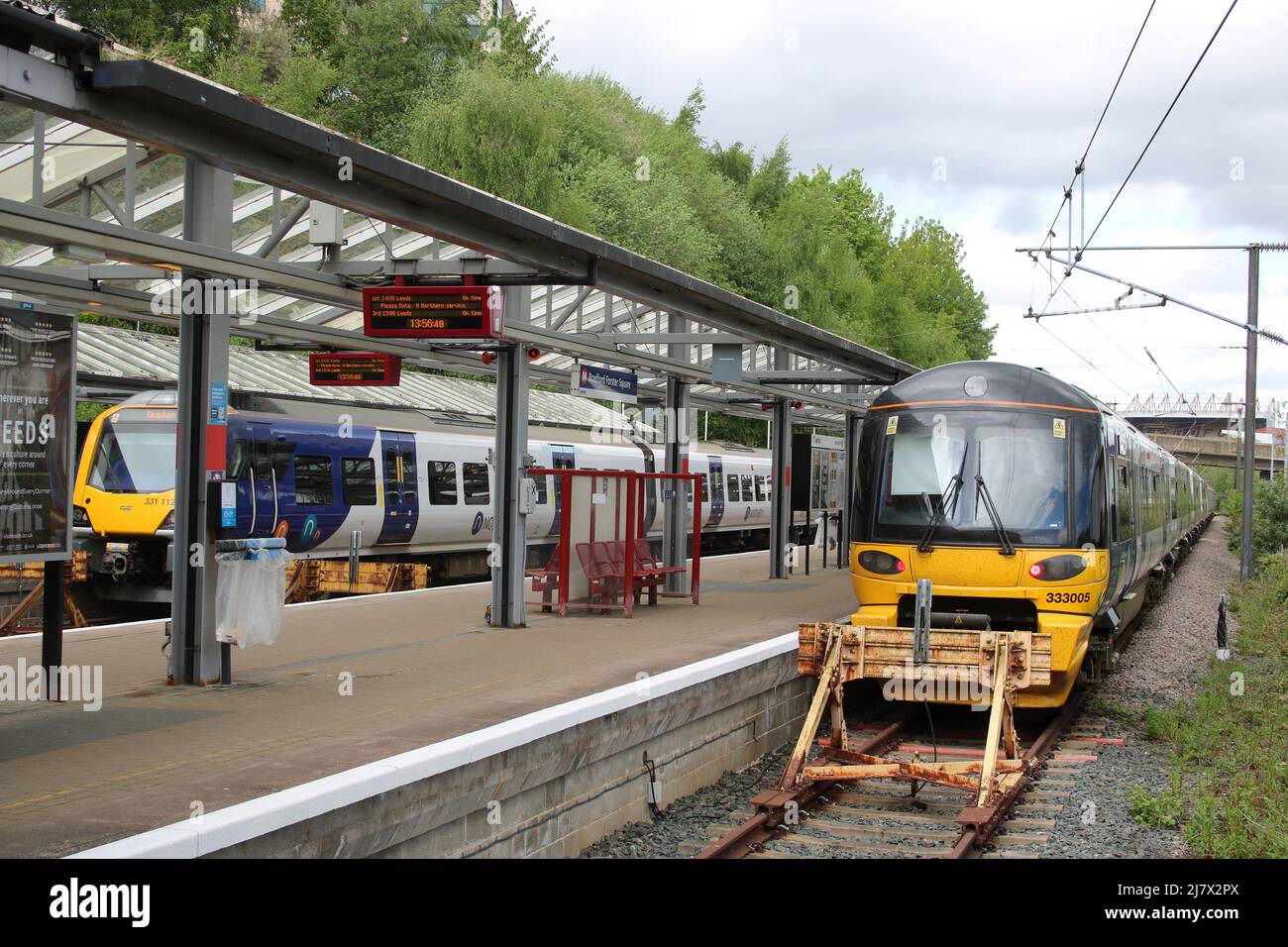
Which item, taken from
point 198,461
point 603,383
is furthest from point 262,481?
point 198,461

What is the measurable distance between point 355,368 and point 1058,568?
716cm

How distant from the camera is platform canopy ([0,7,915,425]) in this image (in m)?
6.16

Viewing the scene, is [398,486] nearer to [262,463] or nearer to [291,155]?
[262,463]

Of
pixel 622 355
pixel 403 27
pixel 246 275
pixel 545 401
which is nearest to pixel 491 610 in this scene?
pixel 622 355

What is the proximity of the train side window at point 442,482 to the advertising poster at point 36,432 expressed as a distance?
45.4ft

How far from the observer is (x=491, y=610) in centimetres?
1385

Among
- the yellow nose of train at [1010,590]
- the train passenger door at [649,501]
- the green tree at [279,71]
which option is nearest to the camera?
the yellow nose of train at [1010,590]

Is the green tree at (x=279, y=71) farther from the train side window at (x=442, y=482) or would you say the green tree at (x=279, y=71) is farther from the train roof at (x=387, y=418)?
the train side window at (x=442, y=482)

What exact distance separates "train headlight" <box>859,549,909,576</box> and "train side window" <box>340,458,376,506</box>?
1043cm

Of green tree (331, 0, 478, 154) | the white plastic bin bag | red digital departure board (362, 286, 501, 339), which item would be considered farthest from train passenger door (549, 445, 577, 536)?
green tree (331, 0, 478, 154)

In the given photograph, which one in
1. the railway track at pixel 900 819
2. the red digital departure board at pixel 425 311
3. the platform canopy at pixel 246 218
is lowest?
the railway track at pixel 900 819

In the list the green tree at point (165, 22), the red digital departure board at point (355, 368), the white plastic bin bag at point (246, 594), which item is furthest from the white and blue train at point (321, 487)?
the green tree at point (165, 22)

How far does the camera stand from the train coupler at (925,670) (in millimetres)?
9547

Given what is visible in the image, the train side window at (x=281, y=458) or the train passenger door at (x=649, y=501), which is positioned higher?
the train side window at (x=281, y=458)
